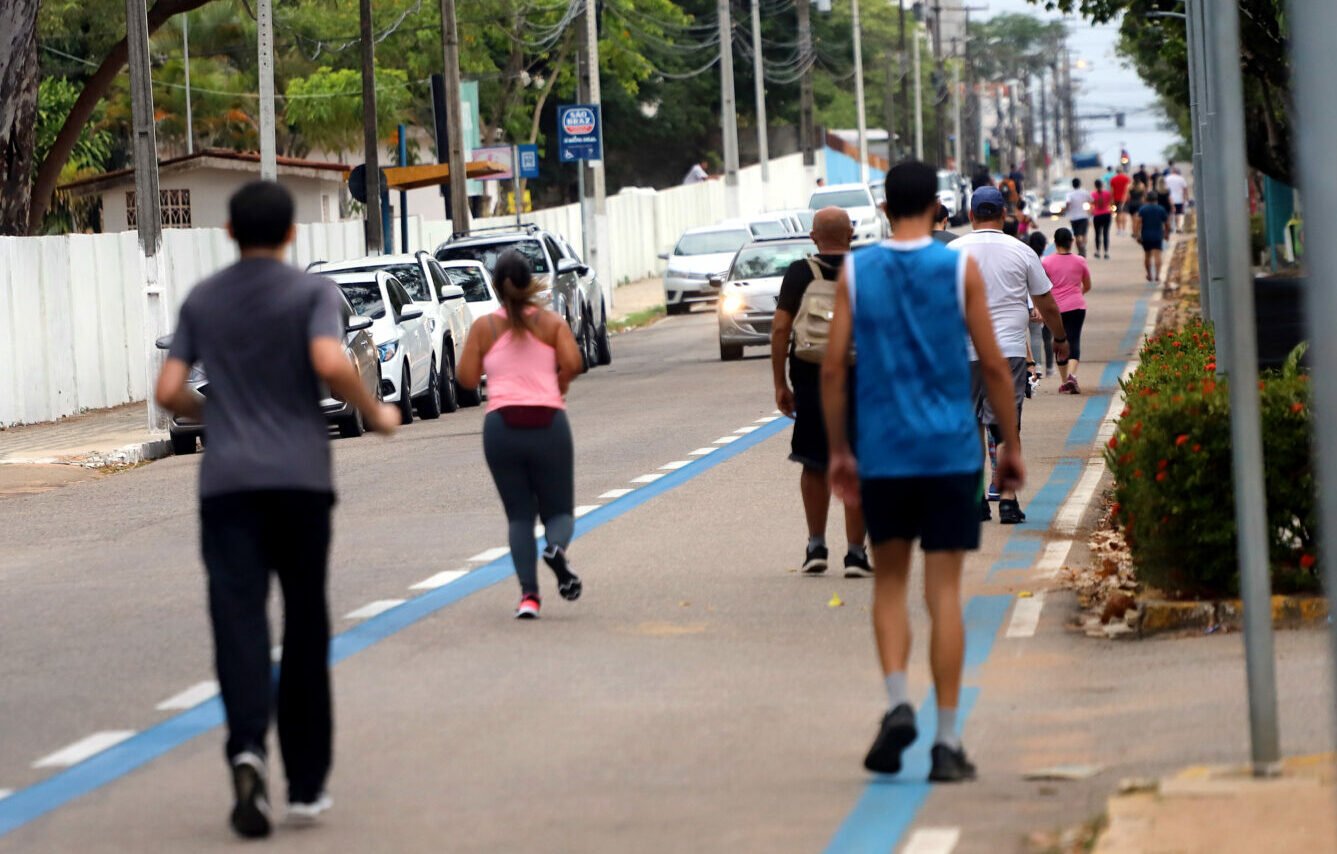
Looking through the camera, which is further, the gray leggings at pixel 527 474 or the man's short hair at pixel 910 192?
the gray leggings at pixel 527 474

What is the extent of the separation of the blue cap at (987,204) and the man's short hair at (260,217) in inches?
295

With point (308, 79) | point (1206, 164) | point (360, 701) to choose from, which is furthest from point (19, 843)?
point (308, 79)

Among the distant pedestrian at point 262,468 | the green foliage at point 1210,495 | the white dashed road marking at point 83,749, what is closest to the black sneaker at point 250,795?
the distant pedestrian at point 262,468

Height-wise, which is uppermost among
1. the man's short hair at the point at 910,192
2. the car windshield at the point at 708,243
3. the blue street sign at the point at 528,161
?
the blue street sign at the point at 528,161

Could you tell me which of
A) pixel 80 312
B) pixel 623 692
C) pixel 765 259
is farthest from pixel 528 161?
pixel 623 692

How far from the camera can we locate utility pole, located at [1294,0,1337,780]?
17.1ft

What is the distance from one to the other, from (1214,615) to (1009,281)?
4.06 metres

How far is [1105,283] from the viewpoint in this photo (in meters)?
45.9

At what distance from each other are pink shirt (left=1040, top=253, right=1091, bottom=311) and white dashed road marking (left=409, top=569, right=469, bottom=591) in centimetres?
1141

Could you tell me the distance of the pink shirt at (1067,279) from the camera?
23188 millimetres

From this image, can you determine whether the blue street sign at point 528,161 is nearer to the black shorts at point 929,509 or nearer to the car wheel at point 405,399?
the car wheel at point 405,399

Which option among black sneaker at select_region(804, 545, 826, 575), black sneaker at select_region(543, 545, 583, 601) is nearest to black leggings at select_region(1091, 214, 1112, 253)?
black sneaker at select_region(804, 545, 826, 575)

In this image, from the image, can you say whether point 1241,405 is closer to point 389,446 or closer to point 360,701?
point 360,701

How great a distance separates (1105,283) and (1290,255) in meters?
3.36
